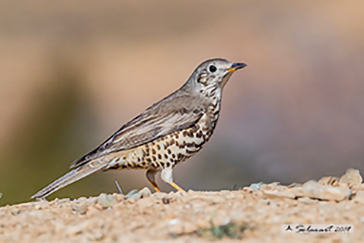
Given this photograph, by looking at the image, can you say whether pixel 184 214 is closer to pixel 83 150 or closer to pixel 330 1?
pixel 83 150

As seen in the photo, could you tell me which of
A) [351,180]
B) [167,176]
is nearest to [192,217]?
[167,176]

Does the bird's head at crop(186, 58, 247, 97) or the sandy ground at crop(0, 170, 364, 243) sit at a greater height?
the bird's head at crop(186, 58, 247, 97)

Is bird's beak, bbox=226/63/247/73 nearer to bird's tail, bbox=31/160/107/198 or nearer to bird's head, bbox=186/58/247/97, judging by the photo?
bird's head, bbox=186/58/247/97

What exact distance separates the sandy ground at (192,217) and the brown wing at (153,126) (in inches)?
41.2

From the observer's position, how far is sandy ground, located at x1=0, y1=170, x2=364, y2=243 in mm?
4023

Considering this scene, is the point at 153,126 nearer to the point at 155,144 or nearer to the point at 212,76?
the point at 155,144

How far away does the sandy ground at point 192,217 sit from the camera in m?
4.02

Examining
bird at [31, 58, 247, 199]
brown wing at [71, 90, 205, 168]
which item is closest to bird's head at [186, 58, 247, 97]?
brown wing at [71, 90, 205, 168]

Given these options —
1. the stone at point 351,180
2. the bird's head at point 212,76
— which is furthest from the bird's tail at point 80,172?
the stone at point 351,180

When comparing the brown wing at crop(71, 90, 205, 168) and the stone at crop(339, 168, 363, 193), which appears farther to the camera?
the brown wing at crop(71, 90, 205, 168)

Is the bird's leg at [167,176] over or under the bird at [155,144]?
under

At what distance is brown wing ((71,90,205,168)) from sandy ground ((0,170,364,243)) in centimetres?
105

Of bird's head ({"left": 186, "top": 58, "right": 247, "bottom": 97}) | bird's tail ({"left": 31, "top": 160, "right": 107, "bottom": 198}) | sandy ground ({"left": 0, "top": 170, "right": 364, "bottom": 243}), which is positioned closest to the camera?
sandy ground ({"left": 0, "top": 170, "right": 364, "bottom": 243})

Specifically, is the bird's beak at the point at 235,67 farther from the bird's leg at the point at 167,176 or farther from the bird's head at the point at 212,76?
the bird's leg at the point at 167,176
